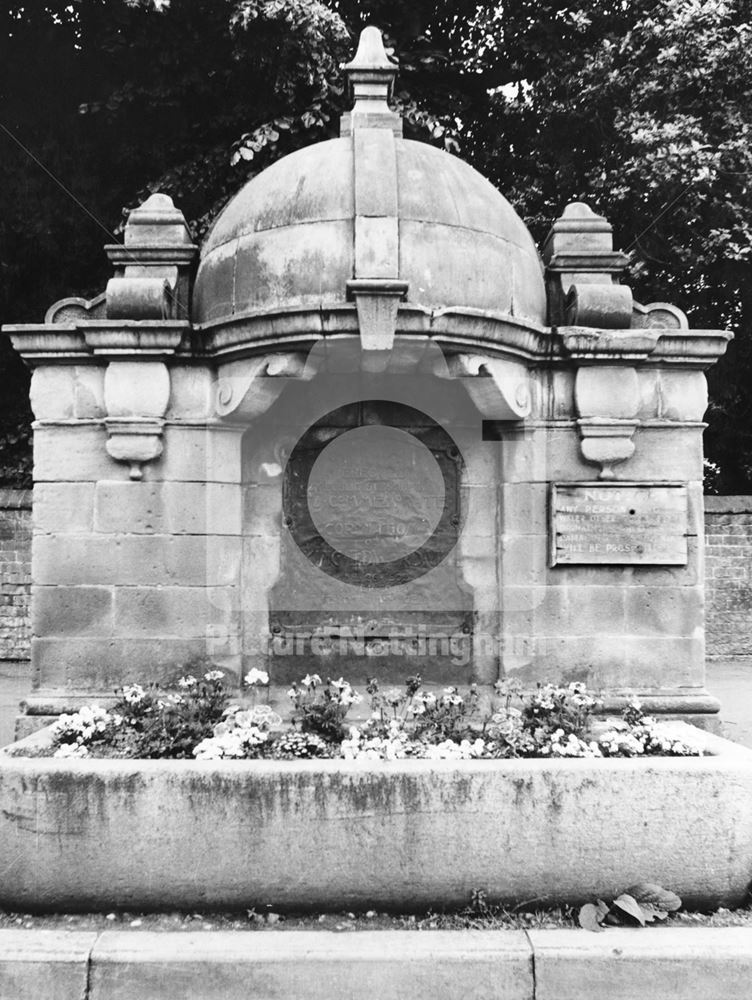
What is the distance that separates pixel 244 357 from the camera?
5.05 m

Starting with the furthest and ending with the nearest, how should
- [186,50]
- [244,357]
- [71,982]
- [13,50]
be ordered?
[13,50], [186,50], [244,357], [71,982]

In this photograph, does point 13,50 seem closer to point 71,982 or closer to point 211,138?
point 211,138

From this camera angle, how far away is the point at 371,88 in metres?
5.60

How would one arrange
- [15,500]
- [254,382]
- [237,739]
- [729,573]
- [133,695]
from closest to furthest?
[237,739], [133,695], [254,382], [15,500], [729,573]

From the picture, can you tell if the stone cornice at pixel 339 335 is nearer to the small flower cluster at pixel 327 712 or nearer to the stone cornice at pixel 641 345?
the stone cornice at pixel 641 345

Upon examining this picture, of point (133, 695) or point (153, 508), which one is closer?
point (133, 695)

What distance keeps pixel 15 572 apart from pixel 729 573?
9.58 metres

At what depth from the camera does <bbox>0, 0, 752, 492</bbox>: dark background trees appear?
10.3 metres

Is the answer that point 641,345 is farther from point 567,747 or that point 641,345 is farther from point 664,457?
point 567,747

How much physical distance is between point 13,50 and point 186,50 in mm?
2801

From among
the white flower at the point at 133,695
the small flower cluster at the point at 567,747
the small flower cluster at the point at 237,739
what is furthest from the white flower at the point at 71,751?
the small flower cluster at the point at 567,747

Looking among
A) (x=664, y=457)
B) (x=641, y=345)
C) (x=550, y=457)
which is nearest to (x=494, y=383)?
(x=550, y=457)

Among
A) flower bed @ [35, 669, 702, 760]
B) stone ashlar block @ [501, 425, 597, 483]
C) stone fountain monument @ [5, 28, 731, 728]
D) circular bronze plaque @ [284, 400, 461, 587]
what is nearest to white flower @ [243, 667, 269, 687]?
flower bed @ [35, 669, 702, 760]

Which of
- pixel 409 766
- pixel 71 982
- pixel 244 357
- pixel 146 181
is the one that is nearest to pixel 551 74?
pixel 146 181
